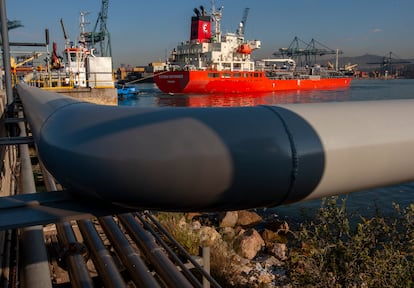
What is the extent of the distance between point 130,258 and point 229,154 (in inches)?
96.4

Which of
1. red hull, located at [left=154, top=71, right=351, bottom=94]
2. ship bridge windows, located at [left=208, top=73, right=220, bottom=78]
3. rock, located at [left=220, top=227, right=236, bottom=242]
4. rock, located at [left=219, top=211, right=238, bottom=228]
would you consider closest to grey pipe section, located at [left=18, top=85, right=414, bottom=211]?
rock, located at [left=220, top=227, right=236, bottom=242]

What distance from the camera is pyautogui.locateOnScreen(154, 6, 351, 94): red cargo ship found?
152 ft

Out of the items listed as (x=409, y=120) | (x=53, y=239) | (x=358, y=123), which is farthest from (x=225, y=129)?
(x=53, y=239)

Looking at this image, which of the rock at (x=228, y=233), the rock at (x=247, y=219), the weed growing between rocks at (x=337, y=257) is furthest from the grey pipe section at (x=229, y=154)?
the rock at (x=247, y=219)

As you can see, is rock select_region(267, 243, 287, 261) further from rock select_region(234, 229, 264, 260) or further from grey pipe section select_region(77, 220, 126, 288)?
grey pipe section select_region(77, 220, 126, 288)

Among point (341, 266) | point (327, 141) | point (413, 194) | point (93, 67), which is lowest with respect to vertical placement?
point (413, 194)

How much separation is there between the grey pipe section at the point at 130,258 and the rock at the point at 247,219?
6317mm

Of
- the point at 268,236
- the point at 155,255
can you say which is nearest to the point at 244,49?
the point at 268,236

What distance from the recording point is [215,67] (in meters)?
49.3

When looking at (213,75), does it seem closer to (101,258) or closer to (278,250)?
(278,250)

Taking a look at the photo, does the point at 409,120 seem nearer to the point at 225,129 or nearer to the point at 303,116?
the point at 303,116

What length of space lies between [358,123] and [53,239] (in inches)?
142

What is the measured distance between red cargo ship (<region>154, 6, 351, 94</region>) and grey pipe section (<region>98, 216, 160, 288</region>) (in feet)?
138

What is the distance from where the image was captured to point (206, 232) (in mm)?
7109
